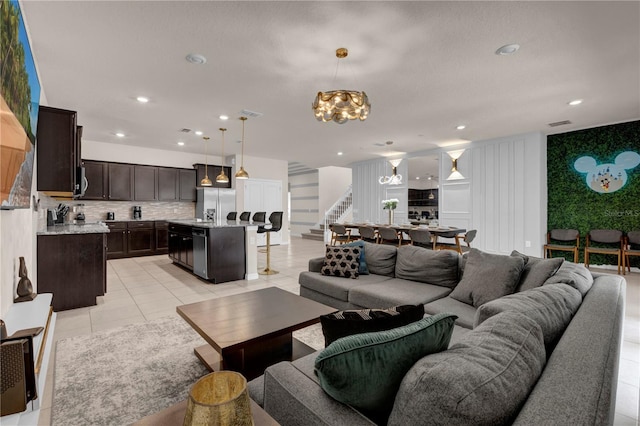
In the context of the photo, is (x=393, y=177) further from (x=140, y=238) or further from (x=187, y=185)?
(x=140, y=238)

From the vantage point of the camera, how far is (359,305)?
9.45 feet

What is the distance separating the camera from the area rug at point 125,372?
187 cm

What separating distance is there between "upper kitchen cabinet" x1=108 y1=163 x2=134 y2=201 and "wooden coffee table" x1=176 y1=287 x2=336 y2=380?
6317mm

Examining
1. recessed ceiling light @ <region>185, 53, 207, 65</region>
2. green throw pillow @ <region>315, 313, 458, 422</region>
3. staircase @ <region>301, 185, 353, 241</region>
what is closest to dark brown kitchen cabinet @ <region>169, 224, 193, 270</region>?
recessed ceiling light @ <region>185, 53, 207, 65</region>

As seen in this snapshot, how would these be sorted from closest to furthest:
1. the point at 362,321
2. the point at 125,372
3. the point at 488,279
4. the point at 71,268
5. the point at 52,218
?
the point at 362,321 → the point at 125,372 → the point at 488,279 → the point at 71,268 → the point at 52,218

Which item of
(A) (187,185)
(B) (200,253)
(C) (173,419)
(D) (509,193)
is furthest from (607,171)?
(A) (187,185)

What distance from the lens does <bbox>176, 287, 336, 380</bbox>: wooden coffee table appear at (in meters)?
1.92

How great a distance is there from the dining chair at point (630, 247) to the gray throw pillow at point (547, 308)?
5.59m

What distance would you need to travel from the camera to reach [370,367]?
920mm

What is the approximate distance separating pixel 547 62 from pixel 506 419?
4.01 metres

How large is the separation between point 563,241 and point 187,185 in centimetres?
927

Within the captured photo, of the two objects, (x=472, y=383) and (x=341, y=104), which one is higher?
(x=341, y=104)

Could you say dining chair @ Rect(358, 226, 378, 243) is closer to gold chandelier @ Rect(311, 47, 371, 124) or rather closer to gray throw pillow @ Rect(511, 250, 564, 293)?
gold chandelier @ Rect(311, 47, 371, 124)

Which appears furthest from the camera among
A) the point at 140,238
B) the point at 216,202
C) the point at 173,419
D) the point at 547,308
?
the point at 216,202
